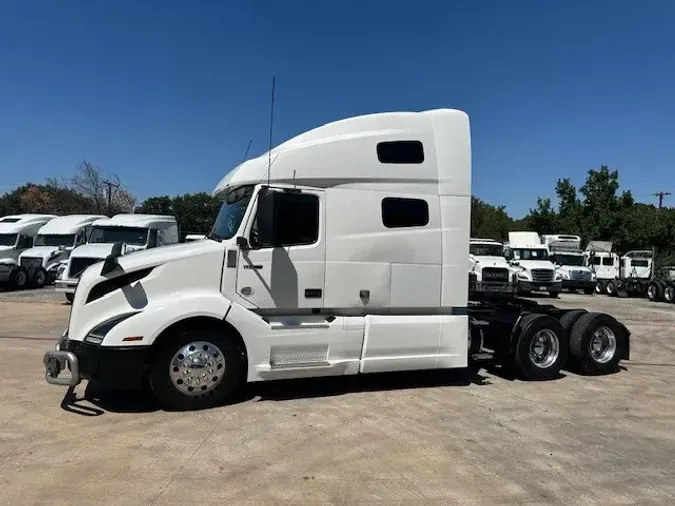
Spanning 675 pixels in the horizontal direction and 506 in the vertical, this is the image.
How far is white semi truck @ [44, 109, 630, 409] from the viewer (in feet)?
19.6

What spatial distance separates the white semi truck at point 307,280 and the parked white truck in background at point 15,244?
18.6m

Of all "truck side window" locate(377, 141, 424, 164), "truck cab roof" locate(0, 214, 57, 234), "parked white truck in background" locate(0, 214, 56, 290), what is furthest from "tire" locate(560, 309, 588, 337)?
"truck cab roof" locate(0, 214, 57, 234)

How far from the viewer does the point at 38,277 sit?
23.4m

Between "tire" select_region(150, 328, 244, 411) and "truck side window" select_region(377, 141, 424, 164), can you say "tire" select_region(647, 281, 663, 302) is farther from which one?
"tire" select_region(150, 328, 244, 411)

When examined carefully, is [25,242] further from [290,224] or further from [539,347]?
[539,347]

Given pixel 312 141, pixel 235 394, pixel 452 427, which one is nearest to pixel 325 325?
pixel 235 394

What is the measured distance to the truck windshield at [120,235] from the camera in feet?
60.8

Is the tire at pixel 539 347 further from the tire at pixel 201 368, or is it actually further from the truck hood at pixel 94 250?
the truck hood at pixel 94 250

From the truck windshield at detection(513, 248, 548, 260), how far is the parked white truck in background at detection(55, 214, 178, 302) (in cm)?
1651

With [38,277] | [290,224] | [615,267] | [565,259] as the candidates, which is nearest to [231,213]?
[290,224]

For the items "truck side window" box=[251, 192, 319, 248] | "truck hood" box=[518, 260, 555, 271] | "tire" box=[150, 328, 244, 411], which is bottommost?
"tire" box=[150, 328, 244, 411]

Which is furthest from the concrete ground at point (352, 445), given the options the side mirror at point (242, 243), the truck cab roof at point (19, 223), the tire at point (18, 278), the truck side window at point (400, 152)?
the truck cab roof at point (19, 223)

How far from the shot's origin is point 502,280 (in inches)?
878

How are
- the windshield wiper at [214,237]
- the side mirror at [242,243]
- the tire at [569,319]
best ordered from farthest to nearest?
1. the tire at [569,319]
2. the windshield wiper at [214,237]
3. the side mirror at [242,243]
